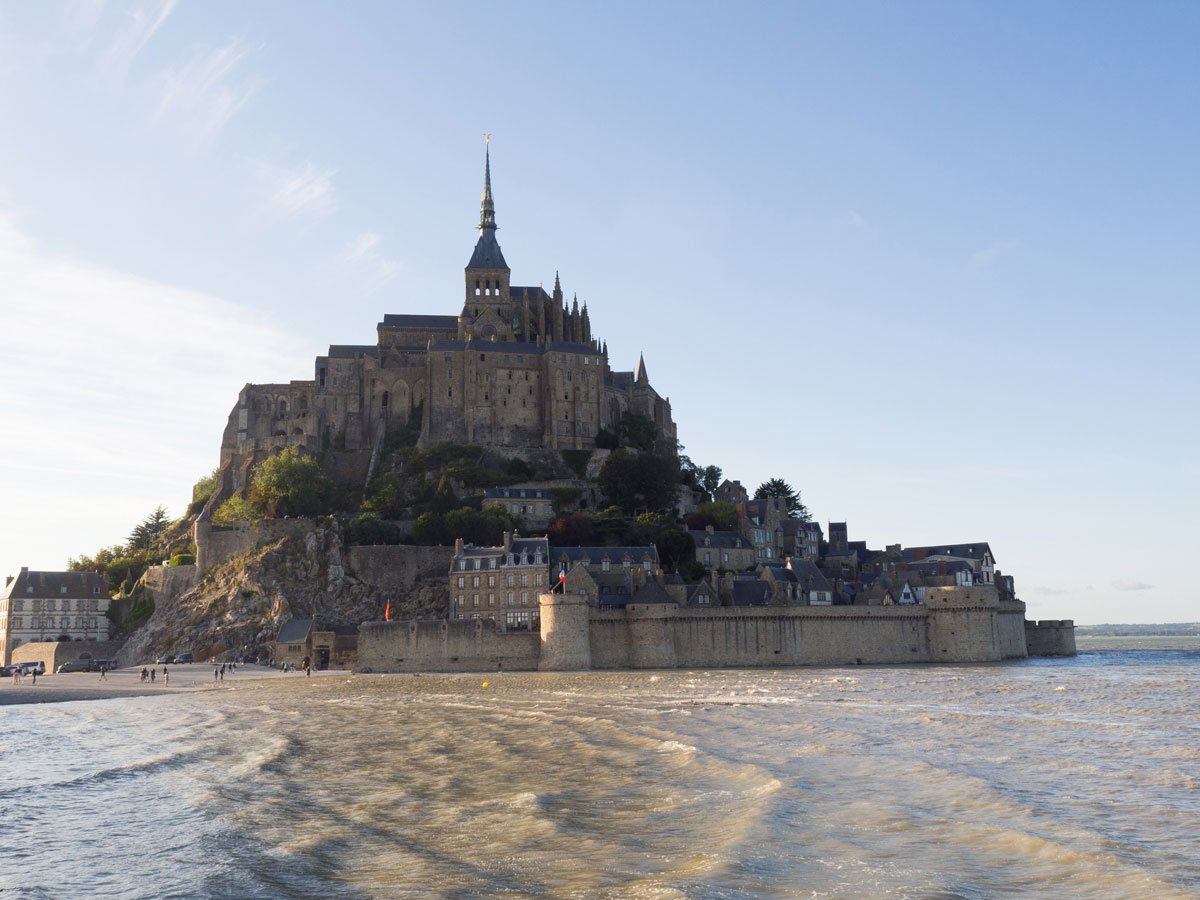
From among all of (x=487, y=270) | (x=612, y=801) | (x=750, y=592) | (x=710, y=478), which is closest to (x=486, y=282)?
(x=487, y=270)

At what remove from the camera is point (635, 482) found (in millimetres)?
79500

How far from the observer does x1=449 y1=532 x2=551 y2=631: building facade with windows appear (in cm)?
6531

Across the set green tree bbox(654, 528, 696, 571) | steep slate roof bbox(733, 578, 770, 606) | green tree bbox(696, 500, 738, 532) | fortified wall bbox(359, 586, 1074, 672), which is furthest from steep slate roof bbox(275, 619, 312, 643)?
green tree bbox(696, 500, 738, 532)

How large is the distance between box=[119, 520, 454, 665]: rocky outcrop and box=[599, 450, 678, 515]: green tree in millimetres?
13603

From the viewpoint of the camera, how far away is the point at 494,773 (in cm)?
2392

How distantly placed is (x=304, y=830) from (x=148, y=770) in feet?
29.9

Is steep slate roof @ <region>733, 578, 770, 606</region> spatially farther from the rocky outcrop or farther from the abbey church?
the abbey church

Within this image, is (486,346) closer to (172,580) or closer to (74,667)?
(172,580)

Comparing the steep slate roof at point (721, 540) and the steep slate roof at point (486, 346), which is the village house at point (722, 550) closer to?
the steep slate roof at point (721, 540)

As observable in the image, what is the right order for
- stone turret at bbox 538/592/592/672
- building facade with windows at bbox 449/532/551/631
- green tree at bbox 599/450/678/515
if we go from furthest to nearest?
green tree at bbox 599/450/678/515
building facade with windows at bbox 449/532/551/631
stone turret at bbox 538/592/592/672

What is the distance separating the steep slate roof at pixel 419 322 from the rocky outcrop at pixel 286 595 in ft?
95.8

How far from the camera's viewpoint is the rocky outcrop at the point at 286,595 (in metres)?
67.8

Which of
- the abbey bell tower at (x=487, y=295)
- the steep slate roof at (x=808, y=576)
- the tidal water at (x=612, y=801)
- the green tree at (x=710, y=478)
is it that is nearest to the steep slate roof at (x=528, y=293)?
the abbey bell tower at (x=487, y=295)

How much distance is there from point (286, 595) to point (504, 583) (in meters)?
14.1
